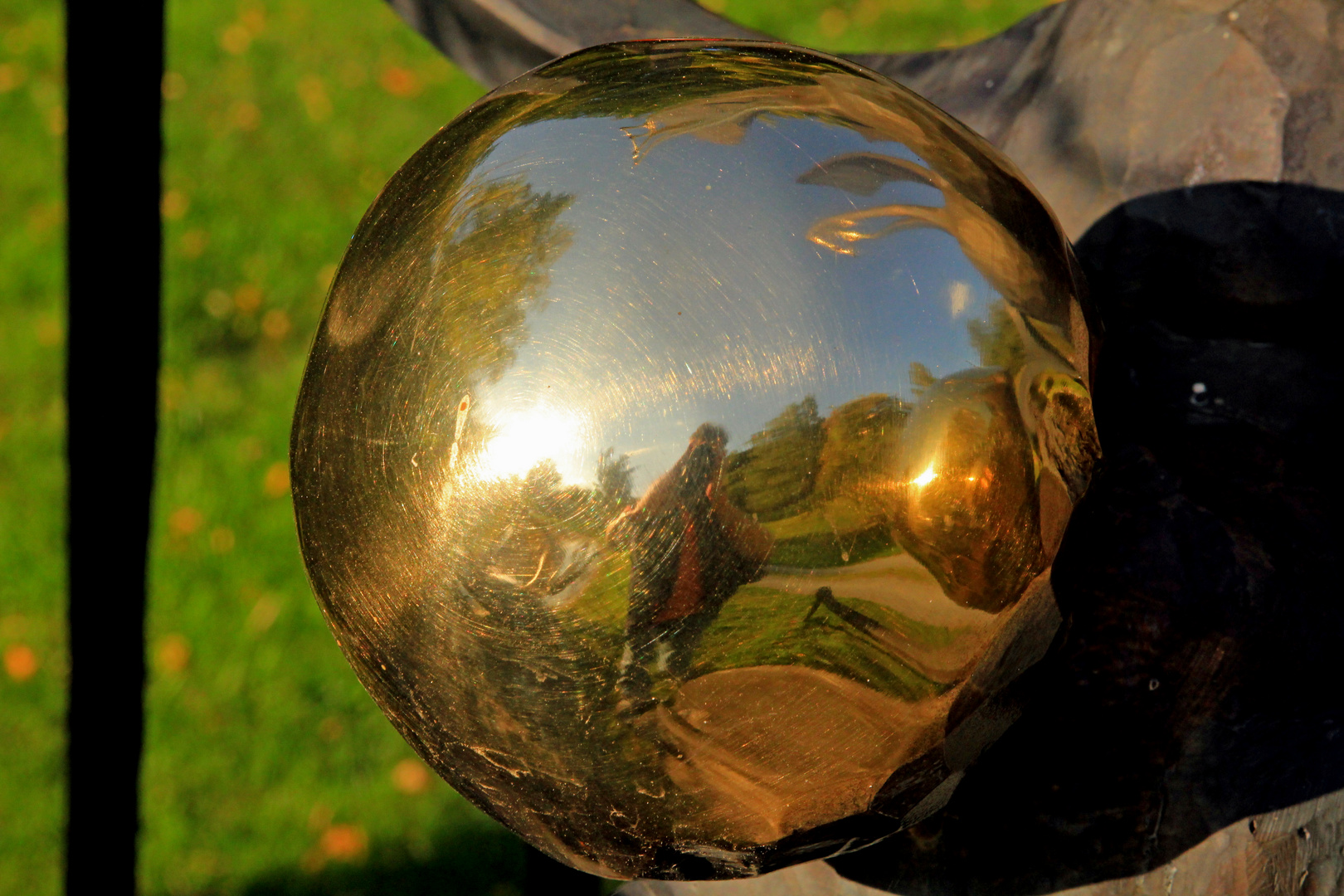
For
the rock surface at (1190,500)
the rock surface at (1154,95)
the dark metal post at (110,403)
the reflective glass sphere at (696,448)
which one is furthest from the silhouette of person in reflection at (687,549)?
the dark metal post at (110,403)

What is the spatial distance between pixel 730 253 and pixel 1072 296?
0.29 m

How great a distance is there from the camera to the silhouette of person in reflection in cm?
76

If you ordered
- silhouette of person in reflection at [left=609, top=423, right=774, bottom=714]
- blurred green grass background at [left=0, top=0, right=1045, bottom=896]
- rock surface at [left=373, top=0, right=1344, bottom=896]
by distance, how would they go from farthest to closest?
1. blurred green grass background at [left=0, top=0, right=1045, bottom=896]
2. rock surface at [left=373, top=0, right=1344, bottom=896]
3. silhouette of person in reflection at [left=609, top=423, right=774, bottom=714]

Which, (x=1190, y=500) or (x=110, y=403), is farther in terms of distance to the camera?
(x=110, y=403)

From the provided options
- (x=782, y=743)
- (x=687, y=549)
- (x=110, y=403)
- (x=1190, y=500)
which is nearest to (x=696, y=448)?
(x=687, y=549)

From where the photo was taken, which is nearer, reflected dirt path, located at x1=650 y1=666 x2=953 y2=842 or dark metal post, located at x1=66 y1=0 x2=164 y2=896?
reflected dirt path, located at x1=650 y1=666 x2=953 y2=842

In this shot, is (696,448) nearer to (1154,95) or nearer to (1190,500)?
(1190,500)

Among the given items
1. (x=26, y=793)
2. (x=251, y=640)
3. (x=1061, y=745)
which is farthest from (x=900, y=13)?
→ (x=1061, y=745)

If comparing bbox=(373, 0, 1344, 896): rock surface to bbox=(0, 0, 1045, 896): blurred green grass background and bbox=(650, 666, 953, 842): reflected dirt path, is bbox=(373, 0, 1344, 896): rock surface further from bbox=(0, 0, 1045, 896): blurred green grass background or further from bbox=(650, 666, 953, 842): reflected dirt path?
bbox=(0, 0, 1045, 896): blurred green grass background

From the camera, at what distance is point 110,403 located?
56.2 inches

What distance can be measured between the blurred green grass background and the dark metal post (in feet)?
0.12

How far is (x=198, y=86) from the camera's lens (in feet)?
14.6

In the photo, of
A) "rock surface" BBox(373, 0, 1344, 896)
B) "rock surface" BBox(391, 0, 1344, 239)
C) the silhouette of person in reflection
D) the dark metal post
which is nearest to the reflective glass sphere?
the silhouette of person in reflection

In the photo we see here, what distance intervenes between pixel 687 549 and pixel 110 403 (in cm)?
92
